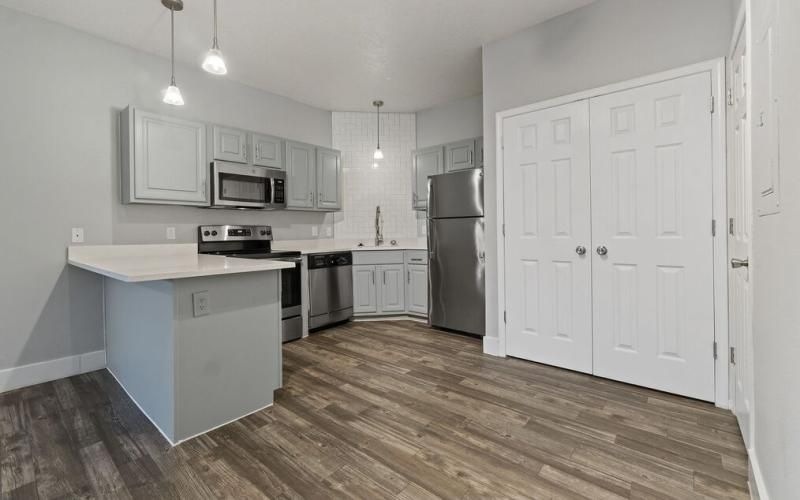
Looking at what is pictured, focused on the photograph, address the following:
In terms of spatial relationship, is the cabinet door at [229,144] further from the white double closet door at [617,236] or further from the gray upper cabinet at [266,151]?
the white double closet door at [617,236]

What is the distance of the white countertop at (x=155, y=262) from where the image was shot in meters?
1.76

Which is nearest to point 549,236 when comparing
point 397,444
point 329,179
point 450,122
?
point 397,444

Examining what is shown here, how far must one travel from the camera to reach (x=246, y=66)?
3.63 metres

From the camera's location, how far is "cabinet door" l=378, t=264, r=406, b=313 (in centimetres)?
457

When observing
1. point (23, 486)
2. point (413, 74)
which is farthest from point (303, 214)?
point (23, 486)

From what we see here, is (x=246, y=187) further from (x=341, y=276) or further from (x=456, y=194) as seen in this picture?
(x=456, y=194)

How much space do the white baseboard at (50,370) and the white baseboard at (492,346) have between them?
3.33 metres

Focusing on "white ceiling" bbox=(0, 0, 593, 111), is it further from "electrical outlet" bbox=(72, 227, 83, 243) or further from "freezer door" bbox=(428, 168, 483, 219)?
"electrical outlet" bbox=(72, 227, 83, 243)

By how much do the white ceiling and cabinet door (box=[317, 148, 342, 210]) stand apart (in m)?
0.84

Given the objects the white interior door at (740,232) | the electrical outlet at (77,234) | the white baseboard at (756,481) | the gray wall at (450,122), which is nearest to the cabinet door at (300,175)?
the gray wall at (450,122)

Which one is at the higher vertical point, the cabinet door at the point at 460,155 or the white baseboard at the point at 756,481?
the cabinet door at the point at 460,155

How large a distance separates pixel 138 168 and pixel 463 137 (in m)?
3.54

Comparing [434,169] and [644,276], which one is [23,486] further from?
[434,169]

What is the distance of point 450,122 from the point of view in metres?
4.84
